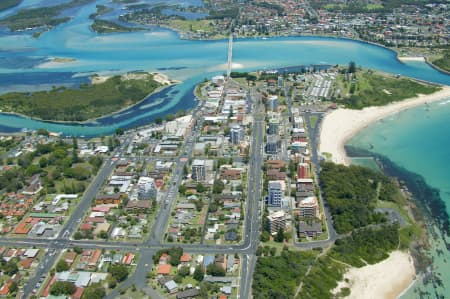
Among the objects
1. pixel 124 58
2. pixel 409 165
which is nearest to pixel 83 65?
pixel 124 58

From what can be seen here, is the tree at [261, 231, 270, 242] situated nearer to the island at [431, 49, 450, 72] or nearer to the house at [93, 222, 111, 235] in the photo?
the house at [93, 222, 111, 235]

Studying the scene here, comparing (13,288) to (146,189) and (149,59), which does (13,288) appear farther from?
(149,59)

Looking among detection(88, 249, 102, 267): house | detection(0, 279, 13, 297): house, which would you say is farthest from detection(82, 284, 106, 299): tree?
detection(0, 279, 13, 297): house

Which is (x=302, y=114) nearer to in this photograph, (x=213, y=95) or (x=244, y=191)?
(x=213, y=95)

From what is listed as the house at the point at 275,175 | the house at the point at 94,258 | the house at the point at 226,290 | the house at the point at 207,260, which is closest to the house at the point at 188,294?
the house at the point at 226,290

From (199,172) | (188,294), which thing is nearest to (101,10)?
(199,172)

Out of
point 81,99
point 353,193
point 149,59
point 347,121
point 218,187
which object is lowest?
point 149,59

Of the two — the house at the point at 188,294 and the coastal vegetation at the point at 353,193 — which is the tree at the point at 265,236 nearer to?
the coastal vegetation at the point at 353,193
